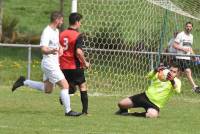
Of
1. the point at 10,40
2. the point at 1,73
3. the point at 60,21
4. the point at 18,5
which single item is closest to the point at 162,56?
the point at 1,73

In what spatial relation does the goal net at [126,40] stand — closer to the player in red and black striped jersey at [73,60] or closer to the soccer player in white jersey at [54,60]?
the player in red and black striped jersey at [73,60]

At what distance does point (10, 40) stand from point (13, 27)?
1.28m

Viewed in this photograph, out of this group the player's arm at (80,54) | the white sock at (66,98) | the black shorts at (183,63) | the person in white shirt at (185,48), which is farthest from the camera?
the black shorts at (183,63)

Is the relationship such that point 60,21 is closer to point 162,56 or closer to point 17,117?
point 17,117

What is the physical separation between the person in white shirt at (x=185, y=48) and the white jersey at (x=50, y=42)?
248 inches

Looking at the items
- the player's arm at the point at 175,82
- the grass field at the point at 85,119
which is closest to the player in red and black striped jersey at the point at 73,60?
the grass field at the point at 85,119

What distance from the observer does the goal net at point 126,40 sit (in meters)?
18.8

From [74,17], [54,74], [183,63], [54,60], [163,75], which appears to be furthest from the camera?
[183,63]

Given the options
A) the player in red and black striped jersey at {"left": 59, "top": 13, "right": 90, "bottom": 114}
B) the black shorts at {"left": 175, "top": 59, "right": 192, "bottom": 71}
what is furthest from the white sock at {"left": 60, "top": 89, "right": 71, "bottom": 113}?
the black shorts at {"left": 175, "top": 59, "right": 192, "bottom": 71}

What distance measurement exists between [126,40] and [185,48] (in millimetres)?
1495

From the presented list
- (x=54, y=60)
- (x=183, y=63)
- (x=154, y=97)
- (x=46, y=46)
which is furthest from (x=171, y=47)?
(x=46, y=46)

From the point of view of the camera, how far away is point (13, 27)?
3025 centimetres

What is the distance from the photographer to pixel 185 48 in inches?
765

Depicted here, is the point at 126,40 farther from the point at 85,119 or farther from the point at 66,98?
the point at 85,119
